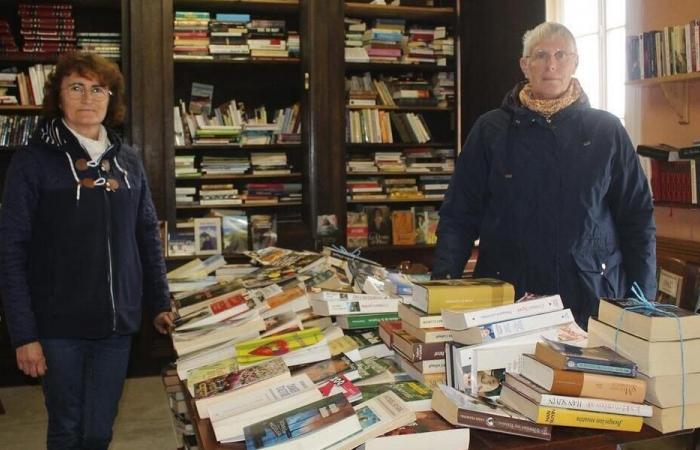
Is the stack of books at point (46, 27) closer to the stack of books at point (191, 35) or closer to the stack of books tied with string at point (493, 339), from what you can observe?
the stack of books at point (191, 35)

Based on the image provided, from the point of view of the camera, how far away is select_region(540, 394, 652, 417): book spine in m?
1.42

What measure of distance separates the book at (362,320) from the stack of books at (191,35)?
10.9 feet

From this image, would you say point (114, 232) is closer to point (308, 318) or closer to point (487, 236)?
point (308, 318)

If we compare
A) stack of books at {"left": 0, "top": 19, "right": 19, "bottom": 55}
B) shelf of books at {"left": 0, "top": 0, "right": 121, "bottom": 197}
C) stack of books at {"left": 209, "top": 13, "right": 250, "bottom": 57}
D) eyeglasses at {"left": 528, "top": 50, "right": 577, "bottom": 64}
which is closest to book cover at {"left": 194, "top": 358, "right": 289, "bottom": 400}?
eyeglasses at {"left": 528, "top": 50, "right": 577, "bottom": 64}

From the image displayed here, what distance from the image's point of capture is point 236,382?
1603 millimetres

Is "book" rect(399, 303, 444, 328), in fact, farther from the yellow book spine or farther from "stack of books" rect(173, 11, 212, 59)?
"stack of books" rect(173, 11, 212, 59)

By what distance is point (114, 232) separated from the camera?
91.2 inches

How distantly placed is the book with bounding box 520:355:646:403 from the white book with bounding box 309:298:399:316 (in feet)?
2.16

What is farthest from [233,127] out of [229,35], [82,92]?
[82,92]

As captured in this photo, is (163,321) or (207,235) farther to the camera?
(207,235)

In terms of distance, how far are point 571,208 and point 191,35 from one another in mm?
3377

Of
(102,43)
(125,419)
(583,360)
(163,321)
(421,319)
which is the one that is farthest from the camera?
(102,43)

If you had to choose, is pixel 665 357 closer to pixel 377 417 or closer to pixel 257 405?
pixel 377 417

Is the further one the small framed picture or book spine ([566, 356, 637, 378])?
the small framed picture
